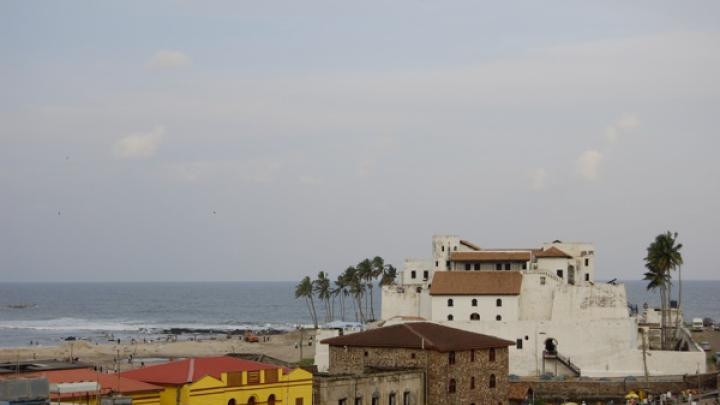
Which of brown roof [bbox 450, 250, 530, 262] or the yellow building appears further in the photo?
brown roof [bbox 450, 250, 530, 262]

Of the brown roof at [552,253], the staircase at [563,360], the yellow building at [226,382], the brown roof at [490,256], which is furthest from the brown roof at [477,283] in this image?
the yellow building at [226,382]

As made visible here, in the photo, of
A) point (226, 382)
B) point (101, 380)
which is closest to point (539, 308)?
point (226, 382)

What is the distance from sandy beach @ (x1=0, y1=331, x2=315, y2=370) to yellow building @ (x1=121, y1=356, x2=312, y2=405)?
64.5m

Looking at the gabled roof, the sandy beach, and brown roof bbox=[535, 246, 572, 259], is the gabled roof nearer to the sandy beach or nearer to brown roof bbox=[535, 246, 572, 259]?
brown roof bbox=[535, 246, 572, 259]

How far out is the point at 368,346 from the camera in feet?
242

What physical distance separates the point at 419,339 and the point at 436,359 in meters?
1.91

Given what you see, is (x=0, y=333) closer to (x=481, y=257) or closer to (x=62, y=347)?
(x=62, y=347)

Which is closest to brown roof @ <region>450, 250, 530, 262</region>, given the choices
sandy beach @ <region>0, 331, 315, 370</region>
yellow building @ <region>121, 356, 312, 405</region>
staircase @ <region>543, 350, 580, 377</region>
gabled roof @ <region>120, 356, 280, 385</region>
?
staircase @ <region>543, 350, 580, 377</region>

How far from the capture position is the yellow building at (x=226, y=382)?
54425 mm

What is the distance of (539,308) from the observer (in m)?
102

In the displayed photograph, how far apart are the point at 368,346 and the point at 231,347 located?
8155cm

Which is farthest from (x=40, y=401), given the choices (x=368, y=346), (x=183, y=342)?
(x=183, y=342)

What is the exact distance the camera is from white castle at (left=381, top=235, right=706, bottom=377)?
319 ft

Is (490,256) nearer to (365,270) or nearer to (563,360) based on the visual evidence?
(563,360)
